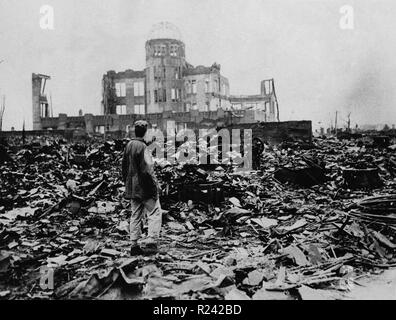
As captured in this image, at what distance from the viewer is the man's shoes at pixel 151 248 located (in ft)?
15.4

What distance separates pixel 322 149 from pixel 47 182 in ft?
37.7

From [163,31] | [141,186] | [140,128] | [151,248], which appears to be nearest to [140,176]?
[141,186]

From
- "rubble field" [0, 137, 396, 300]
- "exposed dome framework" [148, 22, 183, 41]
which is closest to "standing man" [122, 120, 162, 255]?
"rubble field" [0, 137, 396, 300]

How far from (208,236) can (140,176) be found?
4.95 ft

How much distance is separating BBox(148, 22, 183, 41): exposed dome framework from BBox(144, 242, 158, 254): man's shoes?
4242 centimetres

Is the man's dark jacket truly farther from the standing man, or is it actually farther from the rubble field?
the rubble field

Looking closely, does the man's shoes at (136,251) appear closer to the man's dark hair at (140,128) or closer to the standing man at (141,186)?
the standing man at (141,186)

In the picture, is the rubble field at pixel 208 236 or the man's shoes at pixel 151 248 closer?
the rubble field at pixel 208 236

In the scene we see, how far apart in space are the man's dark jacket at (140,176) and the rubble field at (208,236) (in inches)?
31.6

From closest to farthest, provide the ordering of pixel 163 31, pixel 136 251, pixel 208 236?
pixel 136 251 < pixel 208 236 < pixel 163 31

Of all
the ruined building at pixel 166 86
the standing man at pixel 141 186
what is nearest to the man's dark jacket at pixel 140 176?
the standing man at pixel 141 186

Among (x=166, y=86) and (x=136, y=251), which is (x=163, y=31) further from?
(x=136, y=251)

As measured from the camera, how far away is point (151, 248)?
4711mm
